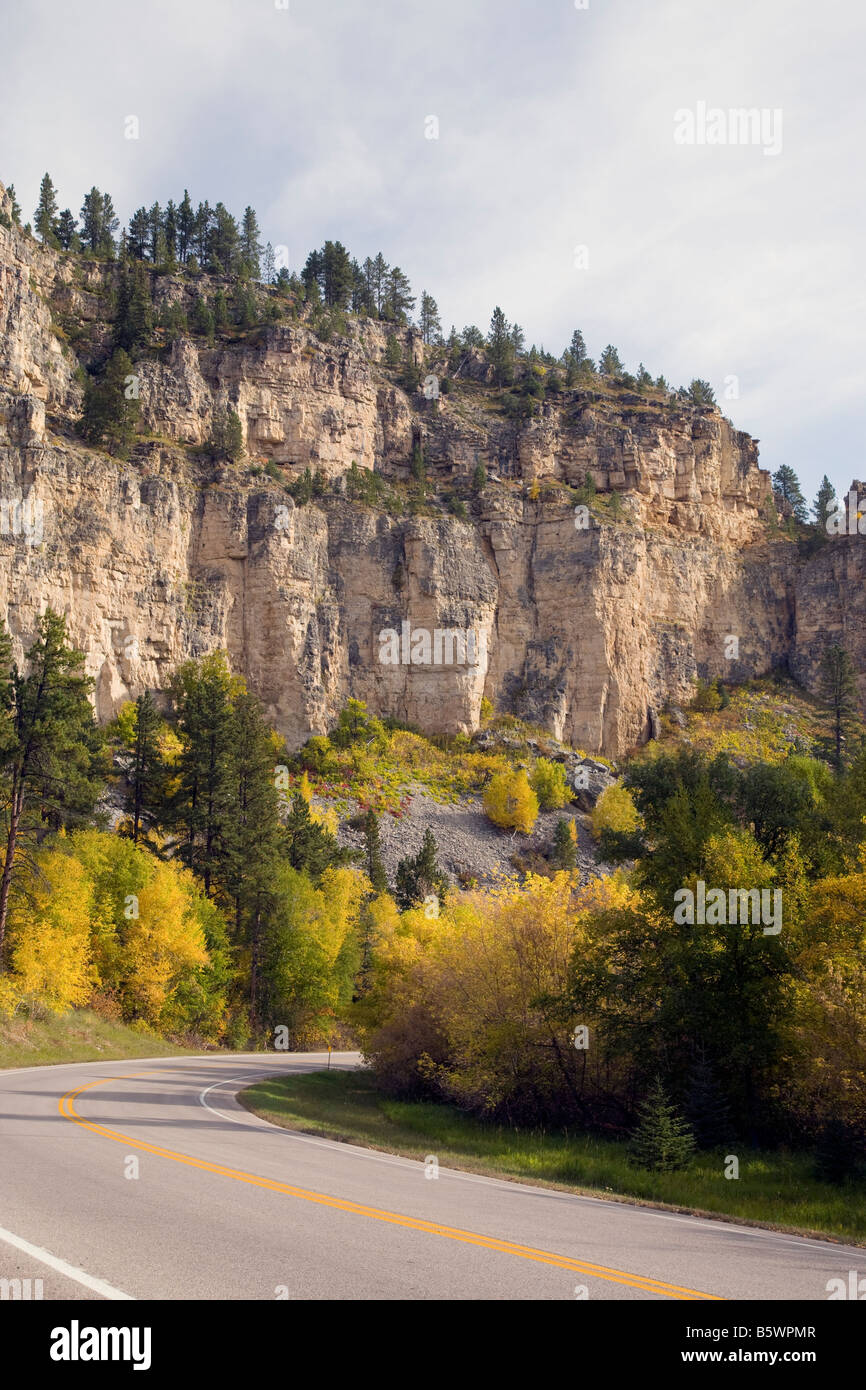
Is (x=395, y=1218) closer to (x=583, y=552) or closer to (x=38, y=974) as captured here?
(x=38, y=974)

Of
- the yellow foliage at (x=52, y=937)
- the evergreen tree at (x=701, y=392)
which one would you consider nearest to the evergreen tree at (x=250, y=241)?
the evergreen tree at (x=701, y=392)

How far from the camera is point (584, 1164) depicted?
54.1ft

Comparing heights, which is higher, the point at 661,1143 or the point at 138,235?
the point at 138,235

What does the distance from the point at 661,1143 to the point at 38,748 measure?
71.7ft

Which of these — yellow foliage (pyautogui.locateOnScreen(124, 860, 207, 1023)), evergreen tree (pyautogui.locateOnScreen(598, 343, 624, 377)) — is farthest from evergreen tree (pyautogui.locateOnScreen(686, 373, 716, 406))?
yellow foliage (pyautogui.locateOnScreen(124, 860, 207, 1023))

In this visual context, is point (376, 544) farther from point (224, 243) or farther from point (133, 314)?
point (224, 243)

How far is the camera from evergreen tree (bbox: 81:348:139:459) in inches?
3046

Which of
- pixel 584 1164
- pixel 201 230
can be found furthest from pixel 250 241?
pixel 584 1164

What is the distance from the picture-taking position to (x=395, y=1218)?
9.13 meters

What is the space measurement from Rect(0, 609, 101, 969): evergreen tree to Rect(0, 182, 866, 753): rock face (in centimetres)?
3679

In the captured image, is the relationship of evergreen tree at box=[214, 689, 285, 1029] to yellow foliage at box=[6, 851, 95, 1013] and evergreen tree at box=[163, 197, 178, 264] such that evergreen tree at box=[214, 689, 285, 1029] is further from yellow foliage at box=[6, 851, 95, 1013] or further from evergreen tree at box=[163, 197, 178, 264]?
evergreen tree at box=[163, 197, 178, 264]

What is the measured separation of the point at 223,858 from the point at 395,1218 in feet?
116
